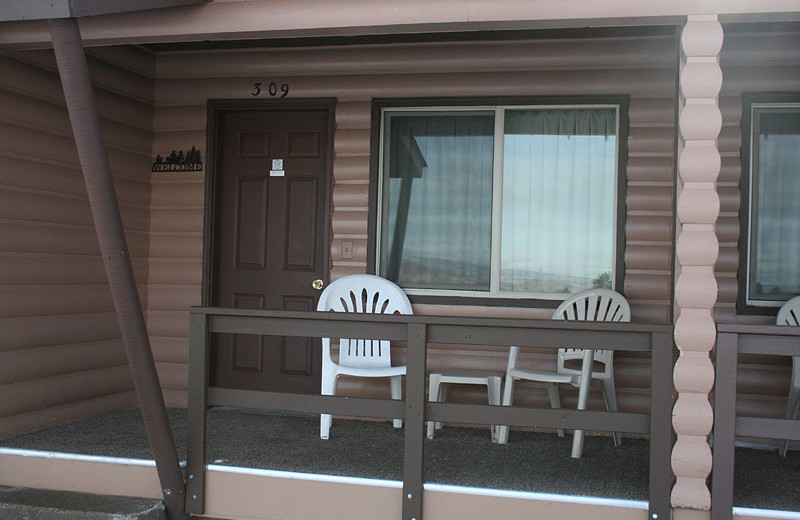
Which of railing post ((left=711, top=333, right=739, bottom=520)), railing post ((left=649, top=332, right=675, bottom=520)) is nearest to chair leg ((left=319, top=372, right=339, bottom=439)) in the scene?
railing post ((left=649, top=332, right=675, bottom=520))

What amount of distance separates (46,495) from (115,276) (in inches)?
46.6

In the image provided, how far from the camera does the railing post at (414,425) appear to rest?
3.36 meters

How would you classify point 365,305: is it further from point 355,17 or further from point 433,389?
point 355,17

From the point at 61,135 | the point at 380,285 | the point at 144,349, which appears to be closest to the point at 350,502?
the point at 144,349

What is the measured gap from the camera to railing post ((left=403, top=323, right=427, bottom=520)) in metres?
3.36

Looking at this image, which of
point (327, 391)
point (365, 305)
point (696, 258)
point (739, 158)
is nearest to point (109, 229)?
point (327, 391)

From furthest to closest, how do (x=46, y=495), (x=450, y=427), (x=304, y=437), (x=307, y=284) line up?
(x=307, y=284), (x=450, y=427), (x=304, y=437), (x=46, y=495)

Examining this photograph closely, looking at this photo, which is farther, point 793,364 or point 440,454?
point 793,364

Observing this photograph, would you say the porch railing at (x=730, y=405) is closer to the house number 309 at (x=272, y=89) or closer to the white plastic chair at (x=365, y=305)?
the white plastic chair at (x=365, y=305)

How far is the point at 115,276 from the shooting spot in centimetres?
337

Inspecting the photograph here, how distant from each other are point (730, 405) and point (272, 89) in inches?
142

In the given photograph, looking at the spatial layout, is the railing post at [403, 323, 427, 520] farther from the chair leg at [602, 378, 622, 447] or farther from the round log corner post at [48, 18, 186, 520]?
the chair leg at [602, 378, 622, 447]

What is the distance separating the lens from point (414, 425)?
3.40 metres

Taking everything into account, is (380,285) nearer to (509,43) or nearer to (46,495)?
(509,43)
